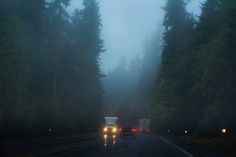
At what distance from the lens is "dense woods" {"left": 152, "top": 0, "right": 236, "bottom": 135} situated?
50781mm

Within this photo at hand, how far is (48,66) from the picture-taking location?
229ft

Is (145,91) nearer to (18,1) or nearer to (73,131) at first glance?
(73,131)

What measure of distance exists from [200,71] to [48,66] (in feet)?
62.7

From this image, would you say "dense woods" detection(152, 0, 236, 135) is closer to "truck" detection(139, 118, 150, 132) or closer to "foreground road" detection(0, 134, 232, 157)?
"truck" detection(139, 118, 150, 132)

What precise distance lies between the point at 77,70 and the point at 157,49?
7746 centimetres

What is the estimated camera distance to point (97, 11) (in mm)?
91312

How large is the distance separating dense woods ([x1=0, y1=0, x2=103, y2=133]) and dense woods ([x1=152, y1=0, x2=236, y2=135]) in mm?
13093

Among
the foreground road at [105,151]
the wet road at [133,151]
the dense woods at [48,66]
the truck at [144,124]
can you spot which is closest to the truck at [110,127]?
the dense woods at [48,66]

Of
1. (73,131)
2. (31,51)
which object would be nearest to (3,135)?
(31,51)

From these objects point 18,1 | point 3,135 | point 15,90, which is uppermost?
point 18,1

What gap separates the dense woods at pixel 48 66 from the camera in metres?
50.9

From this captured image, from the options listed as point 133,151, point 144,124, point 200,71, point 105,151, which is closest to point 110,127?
point 200,71

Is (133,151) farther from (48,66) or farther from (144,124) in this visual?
(144,124)

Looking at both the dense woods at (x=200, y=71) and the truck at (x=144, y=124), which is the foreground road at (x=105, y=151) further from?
the truck at (x=144, y=124)
